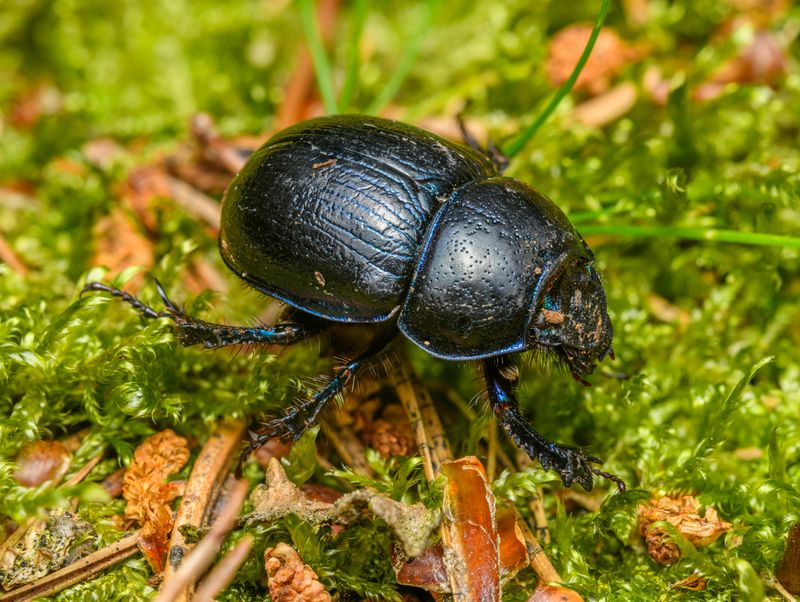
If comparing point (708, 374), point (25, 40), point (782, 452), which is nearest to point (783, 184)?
point (708, 374)

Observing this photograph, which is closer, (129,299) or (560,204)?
(129,299)

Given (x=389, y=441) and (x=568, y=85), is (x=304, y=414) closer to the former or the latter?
(x=389, y=441)

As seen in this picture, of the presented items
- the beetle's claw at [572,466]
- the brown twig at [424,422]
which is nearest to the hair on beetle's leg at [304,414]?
the brown twig at [424,422]

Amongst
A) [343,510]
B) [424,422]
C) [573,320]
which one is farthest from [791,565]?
[343,510]

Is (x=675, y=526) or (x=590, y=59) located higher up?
(x=590, y=59)

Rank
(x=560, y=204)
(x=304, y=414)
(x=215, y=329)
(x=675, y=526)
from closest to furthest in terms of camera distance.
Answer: (x=675, y=526), (x=304, y=414), (x=215, y=329), (x=560, y=204)


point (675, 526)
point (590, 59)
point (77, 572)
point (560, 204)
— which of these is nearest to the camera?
point (77, 572)

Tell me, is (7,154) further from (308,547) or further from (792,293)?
(792,293)

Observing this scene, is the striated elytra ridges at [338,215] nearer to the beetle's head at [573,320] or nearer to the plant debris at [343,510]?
the beetle's head at [573,320]
